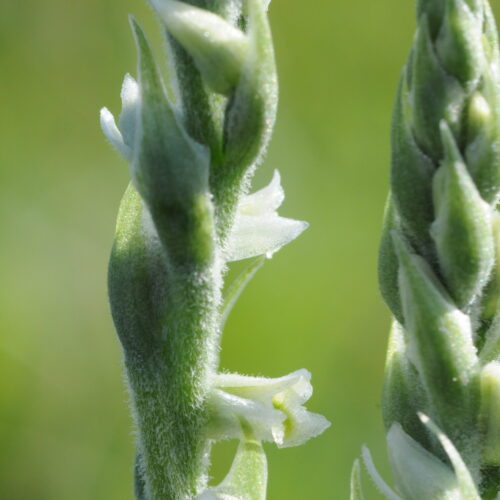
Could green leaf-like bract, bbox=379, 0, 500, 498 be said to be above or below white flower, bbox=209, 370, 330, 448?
above

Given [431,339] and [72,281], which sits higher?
[431,339]

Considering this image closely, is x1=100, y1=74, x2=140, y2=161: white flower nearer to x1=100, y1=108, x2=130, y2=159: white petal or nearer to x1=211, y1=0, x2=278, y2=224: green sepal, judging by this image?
x1=100, y1=108, x2=130, y2=159: white petal

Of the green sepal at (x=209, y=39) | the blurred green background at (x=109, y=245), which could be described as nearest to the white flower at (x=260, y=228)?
the green sepal at (x=209, y=39)

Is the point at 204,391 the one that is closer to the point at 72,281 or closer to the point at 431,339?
the point at 431,339

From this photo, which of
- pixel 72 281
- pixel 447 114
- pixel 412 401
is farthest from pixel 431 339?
pixel 72 281

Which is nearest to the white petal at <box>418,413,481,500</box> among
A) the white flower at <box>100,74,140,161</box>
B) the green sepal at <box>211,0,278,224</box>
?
the green sepal at <box>211,0,278,224</box>

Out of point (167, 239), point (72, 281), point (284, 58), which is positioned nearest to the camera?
point (167, 239)

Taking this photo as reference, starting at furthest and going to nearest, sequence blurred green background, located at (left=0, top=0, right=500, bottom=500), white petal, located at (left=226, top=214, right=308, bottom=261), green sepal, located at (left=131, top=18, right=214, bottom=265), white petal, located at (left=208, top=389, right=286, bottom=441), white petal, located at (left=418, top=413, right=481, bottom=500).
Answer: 1. blurred green background, located at (left=0, top=0, right=500, bottom=500)
2. white petal, located at (left=226, top=214, right=308, bottom=261)
3. white petal, located at (left=208, top=389, right=286, bottom=441)
4. green sepal, located at (left=131, top=18, right=214, bottom=265)
5. white petal, located at (left=418, top=413, right=481, bottom=500)

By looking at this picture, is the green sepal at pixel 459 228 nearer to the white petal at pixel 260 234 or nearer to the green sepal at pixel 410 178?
the green sepal at pixel 410 178
